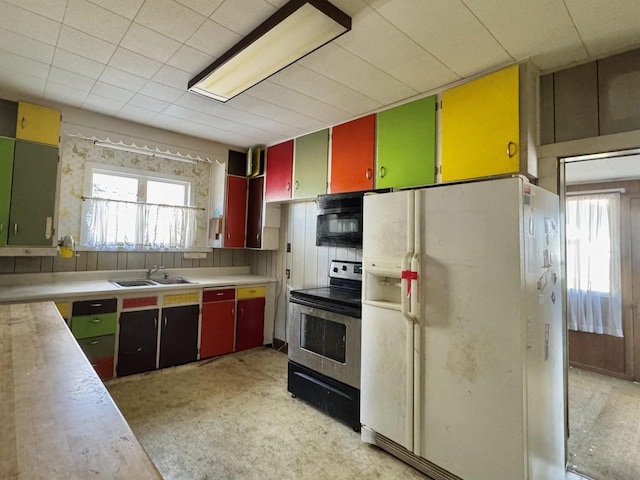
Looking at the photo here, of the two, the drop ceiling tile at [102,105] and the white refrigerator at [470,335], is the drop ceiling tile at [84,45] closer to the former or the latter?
the drop ceiling tile at [102,105]

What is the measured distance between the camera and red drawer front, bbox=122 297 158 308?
118 inches

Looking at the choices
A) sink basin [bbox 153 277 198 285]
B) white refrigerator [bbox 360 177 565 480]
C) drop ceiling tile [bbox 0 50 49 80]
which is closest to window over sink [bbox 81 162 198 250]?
sink basin [bbox 153 277 198 285]

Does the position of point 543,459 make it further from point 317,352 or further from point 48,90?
point 48,90

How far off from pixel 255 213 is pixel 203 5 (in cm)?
266

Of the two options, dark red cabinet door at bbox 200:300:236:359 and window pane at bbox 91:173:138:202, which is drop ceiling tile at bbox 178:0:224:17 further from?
dark red cabinet door at bbox 200:300:236:359

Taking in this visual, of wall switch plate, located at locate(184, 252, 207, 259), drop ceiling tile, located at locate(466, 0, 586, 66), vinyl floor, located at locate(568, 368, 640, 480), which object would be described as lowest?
vinyl floor, located at locate(568, 368, 640, 480)

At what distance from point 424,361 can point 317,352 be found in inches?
38.5

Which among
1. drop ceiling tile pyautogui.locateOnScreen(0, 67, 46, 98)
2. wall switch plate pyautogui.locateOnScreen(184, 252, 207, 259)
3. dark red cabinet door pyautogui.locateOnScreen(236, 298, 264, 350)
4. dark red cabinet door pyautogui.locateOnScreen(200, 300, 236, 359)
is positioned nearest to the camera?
drop ceiling tile pyautogui.locateOnScreen(0, 67, 46, 98)

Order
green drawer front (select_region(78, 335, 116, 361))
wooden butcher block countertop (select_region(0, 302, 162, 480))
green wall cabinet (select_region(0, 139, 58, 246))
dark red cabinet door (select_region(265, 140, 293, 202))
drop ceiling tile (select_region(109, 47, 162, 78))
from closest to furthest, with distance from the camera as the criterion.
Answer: wooden butcher block countertop (select_region(0, 302, 162, 480)) < drop ceiling tile (select_region(109, 47, 162, 78)) < green wall cabinet (select_region(0, 139, 58, 246)) < green drawer front (select_region(78, 335, 116, 361)) < dark red cabinet door (select_region(265, 140, 293, 202))

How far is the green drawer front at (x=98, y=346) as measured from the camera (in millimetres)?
2795

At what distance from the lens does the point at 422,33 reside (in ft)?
5.83

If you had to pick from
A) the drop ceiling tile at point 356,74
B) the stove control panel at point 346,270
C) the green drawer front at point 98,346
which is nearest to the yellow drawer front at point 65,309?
the green drawer front at point 98,346

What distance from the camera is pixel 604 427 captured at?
2.52m

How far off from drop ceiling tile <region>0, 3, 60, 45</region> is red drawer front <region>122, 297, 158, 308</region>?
2.04 metres
